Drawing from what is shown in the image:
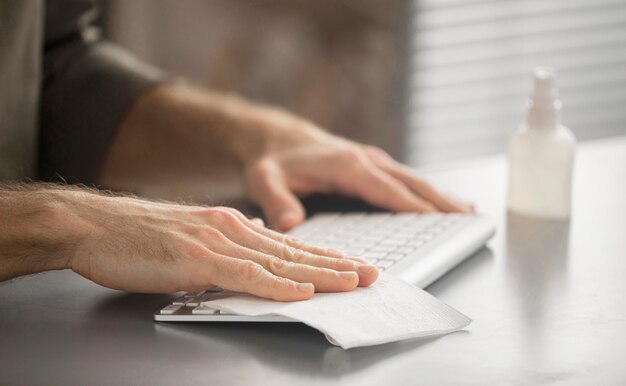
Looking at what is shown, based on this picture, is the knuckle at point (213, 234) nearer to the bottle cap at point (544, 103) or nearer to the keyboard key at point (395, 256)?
the keyboard key at point (395, 256)

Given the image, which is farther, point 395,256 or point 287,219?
point 287,219

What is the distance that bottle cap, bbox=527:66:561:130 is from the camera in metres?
1.04

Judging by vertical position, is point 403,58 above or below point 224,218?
above

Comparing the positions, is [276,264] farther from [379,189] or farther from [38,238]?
[379,189]

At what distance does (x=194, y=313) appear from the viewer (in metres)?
0.77

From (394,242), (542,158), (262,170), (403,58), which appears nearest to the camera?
(394,242)

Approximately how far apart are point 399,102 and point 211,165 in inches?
61.1

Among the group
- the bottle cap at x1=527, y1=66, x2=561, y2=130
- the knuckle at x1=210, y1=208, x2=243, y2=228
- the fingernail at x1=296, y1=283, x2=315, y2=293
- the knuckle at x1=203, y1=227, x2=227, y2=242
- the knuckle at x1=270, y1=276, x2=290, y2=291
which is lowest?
the fingernail at x1=296, y1=283, x2=315, y2=293

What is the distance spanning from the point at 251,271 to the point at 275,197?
36cm

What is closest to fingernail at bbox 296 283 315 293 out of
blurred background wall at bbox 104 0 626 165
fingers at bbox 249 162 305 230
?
fingers at bbox 249 162 305 230

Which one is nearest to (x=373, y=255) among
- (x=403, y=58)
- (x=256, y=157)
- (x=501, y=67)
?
(x=256, y=157)

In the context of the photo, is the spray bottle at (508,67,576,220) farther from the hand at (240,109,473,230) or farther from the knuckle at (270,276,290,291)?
the knuckle at (270,276,290,291)

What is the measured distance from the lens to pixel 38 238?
2.73ft

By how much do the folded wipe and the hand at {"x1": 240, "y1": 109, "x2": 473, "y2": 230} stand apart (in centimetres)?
30
